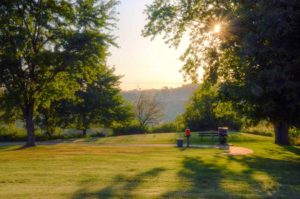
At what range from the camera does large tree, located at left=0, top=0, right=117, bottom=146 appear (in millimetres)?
29577

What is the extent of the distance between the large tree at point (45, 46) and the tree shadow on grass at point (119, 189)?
18805mm

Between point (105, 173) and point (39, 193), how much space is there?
11.6ft

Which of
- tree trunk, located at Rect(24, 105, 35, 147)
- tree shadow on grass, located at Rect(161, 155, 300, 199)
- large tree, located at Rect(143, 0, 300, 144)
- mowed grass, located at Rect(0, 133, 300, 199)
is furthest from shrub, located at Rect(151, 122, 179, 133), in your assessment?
tree shadow on grass, located at Rect(161, 155, 300, 199)

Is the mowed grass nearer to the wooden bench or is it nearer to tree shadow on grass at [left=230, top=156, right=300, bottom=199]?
tree shadow on grass at [left=230, top=156, right=300, bottom=199]

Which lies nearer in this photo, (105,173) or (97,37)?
(105,173)

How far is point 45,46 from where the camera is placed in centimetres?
3216

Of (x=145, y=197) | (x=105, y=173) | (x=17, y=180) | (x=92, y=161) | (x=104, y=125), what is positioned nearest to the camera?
(x=145, y=197)

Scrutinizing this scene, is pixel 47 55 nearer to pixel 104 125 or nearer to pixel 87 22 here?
pixel 87 22

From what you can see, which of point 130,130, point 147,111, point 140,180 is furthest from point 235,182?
point 147,111

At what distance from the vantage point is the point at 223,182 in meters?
12.4

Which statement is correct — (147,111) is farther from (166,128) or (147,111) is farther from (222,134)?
(222,134)

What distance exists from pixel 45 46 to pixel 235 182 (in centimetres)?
2306

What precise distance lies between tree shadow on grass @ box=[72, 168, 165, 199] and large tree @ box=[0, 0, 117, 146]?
18805mm

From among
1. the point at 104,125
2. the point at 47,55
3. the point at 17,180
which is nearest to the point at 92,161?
the point at 17,180
